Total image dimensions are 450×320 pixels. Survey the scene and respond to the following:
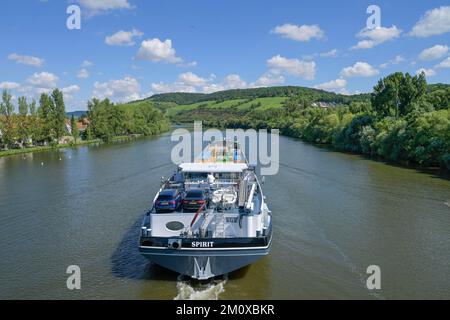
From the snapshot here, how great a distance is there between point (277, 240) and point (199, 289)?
22.5 feet

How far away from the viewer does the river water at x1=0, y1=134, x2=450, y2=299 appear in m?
15.9

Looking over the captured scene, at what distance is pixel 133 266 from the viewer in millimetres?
17938

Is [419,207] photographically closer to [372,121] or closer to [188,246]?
[188,246]

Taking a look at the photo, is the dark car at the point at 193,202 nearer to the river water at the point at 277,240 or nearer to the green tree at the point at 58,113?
the river water at the point at 277,240

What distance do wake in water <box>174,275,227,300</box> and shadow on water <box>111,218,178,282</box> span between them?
0.65 meters

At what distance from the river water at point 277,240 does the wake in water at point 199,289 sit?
40mm

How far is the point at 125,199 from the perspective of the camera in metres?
31.4

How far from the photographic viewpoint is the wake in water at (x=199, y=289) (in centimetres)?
1503

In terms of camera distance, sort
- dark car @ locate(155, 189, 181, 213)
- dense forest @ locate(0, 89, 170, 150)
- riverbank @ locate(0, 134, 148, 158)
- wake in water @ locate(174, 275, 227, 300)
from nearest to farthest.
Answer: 1. wake in water @ locate(174, 275, 227, 300)
2. dark car @ locate(155, 189, 181, 213)
3. riverbank @ locate(0, 134, 148, 158)
4. dense forest @ locate(0, 89, 170, 150)

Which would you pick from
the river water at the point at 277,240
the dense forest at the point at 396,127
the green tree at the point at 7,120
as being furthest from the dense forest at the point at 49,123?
the dense forest at the point at 396,127

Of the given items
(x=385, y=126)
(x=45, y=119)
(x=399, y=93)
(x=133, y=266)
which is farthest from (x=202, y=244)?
(x=45, y=119)

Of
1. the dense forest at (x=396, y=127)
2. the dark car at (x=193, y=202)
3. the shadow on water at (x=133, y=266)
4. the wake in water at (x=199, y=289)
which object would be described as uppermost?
the dense forest at (x=396, y=127)

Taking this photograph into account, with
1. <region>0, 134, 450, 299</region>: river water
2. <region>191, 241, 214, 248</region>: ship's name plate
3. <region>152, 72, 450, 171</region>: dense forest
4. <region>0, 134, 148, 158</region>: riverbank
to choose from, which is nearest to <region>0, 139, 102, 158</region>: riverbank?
<region>0, 134, 148, 158</region>: riverbank

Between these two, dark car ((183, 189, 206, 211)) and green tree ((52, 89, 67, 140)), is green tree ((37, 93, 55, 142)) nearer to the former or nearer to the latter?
green tree ((52, 89, 67, 140))
